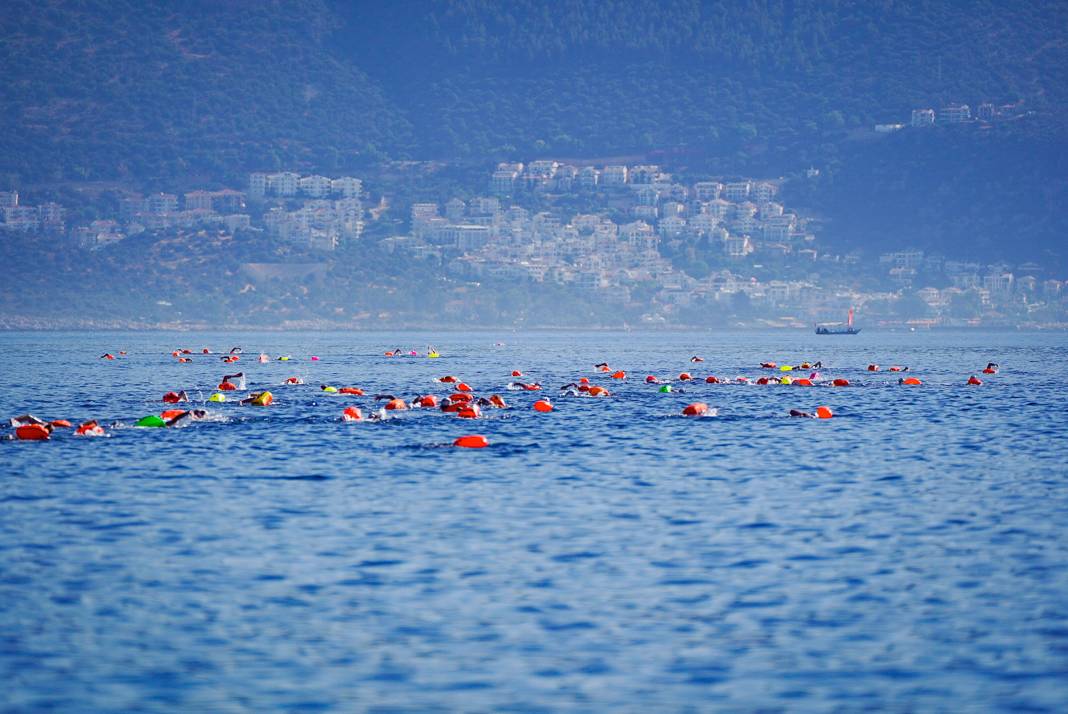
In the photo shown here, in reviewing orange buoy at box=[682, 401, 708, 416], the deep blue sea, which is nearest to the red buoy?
orange buoy at box=[682, 401, 708, 416]

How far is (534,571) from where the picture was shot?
22.4m

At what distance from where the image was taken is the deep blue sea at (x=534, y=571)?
1623 cm

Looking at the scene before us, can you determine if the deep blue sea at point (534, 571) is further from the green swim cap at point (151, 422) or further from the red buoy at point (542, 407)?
the red buoy at point (542, 407)

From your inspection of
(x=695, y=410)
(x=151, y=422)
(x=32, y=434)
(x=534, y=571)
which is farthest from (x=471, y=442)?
(x=534, y=571)

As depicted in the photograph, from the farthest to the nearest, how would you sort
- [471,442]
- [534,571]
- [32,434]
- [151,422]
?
[151,422] < [32,434] < [471,442] < [534,571]

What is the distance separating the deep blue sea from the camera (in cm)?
1623

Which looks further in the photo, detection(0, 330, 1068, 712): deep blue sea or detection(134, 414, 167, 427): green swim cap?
detection(134, 414, 167, 427): green swim cap

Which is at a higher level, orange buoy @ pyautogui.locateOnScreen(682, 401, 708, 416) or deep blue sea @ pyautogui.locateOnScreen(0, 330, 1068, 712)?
orange buoy @ pyautogui.locateOnScreen(682, 401, 708, 416)

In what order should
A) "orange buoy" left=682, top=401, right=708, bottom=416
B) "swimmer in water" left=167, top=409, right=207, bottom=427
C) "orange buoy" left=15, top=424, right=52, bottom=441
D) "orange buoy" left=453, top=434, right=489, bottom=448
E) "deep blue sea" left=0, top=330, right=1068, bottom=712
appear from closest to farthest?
"deep blue sea" left=0, top=330, right=1068, bottom=712
"orange buoy" left=453, top=434, right=489, bottom=448
"orange buoy" left=15, top=424, right=52, bottom=441
"swimmer in water" left=167, top=409, right=207, bottom=427
"orange buoy" left=682, top=401, right=708, bottom=416

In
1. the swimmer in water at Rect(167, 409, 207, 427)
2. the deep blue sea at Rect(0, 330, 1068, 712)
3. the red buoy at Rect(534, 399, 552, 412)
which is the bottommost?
the deep blue sea at Rect(0, 330, 1068, 712)

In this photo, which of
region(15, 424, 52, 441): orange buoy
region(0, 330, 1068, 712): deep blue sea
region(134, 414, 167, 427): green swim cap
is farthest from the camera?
region(134, 414, 167, 427): green swim cap

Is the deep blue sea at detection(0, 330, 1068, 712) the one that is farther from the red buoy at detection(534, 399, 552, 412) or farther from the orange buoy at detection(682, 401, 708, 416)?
the red buoy at detection(534, 399, 552, 412)

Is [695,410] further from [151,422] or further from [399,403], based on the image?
[151,422]

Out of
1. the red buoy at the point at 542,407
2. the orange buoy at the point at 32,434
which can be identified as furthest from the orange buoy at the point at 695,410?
the orange buoy at the point at 32,434
